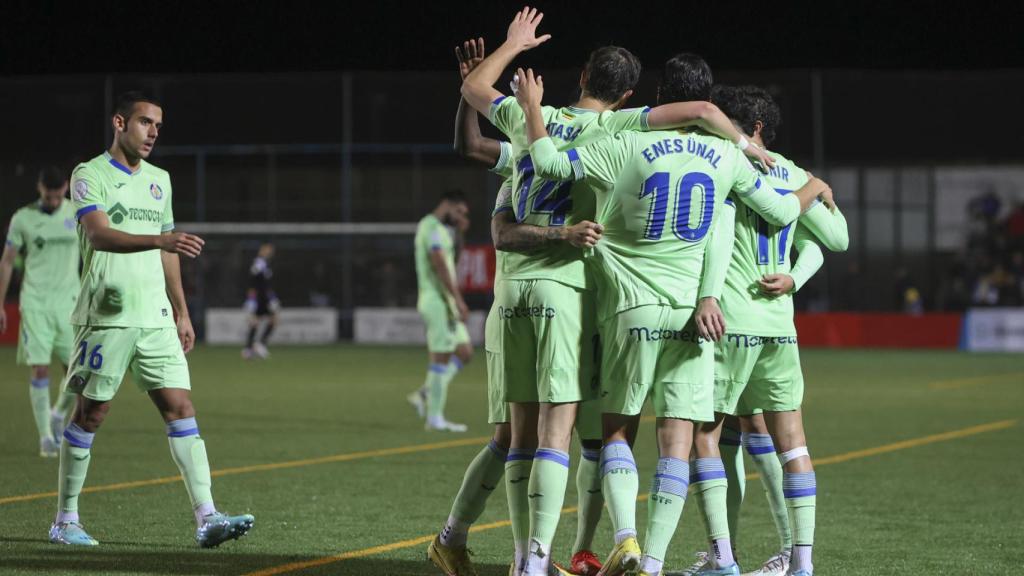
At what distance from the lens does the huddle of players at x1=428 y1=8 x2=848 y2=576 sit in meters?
5.87

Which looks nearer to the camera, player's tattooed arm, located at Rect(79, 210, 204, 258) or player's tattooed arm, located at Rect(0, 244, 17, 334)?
player's tattooed arm, located at Rect(79, 210, 204, 258)

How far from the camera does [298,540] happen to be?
7.58 metres

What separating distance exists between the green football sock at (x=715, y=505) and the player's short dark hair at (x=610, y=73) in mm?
1622

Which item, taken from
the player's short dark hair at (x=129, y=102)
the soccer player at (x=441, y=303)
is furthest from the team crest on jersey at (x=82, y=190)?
A: the soccer player at (x=441, y=303)

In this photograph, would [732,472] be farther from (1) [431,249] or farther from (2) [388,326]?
(2) [388,326]

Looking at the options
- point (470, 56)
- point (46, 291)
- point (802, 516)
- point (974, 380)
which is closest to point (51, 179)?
point (46, 291)

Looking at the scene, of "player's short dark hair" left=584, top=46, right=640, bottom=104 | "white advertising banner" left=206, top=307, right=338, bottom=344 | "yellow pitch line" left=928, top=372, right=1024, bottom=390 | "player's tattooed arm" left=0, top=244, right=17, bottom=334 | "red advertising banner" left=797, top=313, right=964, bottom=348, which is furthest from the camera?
"white advertising banner" left=206, top=307, right=338, bottom=344

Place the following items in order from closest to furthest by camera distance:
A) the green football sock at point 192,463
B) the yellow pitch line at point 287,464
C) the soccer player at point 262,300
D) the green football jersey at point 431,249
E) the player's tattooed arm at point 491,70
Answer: the player's tattooed arm at point 491,70
the green football sock at point 192,463
the yellow pitch line at point 287,464
the green football jersey at point 431,249
the soccer player at point 262,300

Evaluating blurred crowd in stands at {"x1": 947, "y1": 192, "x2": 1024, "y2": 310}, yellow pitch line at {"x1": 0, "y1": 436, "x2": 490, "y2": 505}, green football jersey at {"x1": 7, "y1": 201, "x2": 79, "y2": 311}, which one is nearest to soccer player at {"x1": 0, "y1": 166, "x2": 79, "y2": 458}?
green football jersey at {"x1": 7, "y1": 201, "x2": 79, "y2": 311}

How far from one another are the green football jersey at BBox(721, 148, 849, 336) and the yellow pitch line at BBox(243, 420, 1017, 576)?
223 cm

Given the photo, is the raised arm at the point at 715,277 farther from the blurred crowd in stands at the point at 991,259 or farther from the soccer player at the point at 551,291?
the blurred crowd in stands at the point at 991,259

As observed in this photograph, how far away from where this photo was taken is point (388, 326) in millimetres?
33562

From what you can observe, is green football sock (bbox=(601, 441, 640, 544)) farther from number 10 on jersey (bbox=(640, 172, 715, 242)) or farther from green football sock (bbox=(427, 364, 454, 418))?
green football sock (bbox=(427, 364, 454, 418))

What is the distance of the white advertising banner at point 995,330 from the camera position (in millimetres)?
30188
